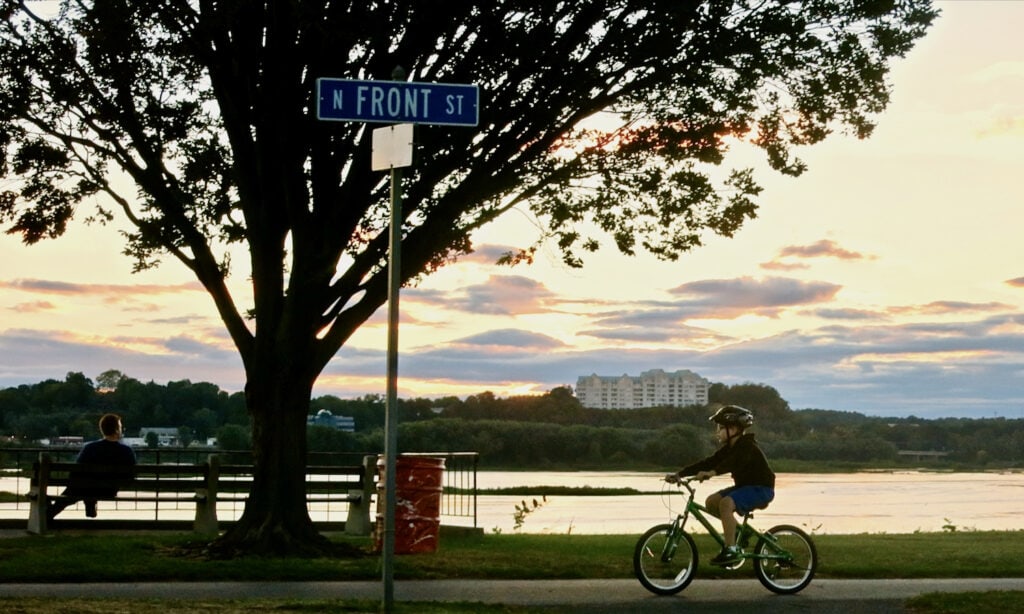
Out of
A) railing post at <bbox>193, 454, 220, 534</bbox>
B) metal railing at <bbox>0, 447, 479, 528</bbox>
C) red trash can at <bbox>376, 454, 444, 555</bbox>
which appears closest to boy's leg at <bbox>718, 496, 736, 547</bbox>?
red trash can at <bbox>376, 454, 444, 555</bbox>

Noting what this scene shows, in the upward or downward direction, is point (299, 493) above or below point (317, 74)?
below

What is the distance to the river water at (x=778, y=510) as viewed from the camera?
103 feet

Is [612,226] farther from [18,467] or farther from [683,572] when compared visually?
[18,467]

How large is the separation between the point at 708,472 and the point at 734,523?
0.65 meters

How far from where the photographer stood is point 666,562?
44.8ft

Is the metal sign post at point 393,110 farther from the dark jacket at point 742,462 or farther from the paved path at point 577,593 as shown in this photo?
the dark jacket at point 742,462

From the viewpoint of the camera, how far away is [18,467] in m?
23.7

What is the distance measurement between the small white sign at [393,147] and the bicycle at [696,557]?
4.44 metres

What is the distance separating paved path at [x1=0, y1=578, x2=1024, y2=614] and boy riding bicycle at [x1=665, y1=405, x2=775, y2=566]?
0.51m

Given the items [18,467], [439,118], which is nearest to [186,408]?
[18,467]

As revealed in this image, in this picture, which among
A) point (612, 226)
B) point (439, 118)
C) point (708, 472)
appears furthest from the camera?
point (612, 226)

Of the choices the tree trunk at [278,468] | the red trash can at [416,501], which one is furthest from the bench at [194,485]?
the red trash can at [416,501]

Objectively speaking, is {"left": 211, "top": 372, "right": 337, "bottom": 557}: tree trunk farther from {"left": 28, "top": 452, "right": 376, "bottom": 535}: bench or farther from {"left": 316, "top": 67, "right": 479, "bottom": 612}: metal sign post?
{"left": 316, "top": 67, "right": 479, "bottom": 612}: metal sign post

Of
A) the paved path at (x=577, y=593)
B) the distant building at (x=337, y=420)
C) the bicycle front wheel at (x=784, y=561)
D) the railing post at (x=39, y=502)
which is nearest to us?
the paved path at (x=577, y=593)
